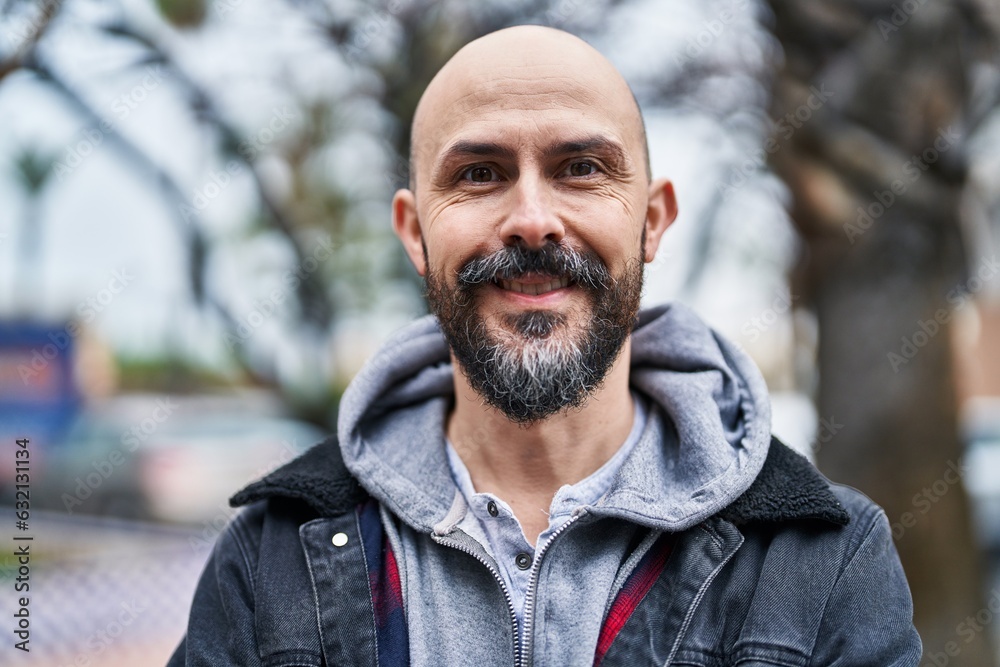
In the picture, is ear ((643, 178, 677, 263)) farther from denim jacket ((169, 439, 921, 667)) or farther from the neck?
denim jacket ((169, 439, 921, 667))

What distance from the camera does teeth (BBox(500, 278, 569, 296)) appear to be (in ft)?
6.89

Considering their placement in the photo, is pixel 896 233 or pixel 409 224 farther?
pixel 896 233

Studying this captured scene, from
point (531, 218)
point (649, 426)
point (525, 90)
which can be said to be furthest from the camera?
point (649, 426)

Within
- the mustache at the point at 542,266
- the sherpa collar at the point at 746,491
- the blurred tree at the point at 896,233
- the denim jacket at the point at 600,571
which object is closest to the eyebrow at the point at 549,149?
the mustache at the point at 542,266

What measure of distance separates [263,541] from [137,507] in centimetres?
829

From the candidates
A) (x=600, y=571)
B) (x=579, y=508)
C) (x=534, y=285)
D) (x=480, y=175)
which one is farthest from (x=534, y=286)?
(x=600, y=571)

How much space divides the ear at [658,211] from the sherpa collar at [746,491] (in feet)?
2.07

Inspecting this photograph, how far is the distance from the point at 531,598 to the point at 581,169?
106 cm

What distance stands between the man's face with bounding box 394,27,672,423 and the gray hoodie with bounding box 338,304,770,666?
251 mm

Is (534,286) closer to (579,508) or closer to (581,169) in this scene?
(581,169)

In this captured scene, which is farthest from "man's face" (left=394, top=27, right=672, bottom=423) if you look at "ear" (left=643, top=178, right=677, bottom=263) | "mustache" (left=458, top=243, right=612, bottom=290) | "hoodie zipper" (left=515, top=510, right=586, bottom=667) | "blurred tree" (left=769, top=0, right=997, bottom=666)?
"blurred tree" (left=769, top=0, right=997, bottom=666)

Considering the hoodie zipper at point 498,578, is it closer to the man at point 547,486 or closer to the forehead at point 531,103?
the man at point 547,486

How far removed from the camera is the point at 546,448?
2.23 m

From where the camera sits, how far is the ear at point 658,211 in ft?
7.83
